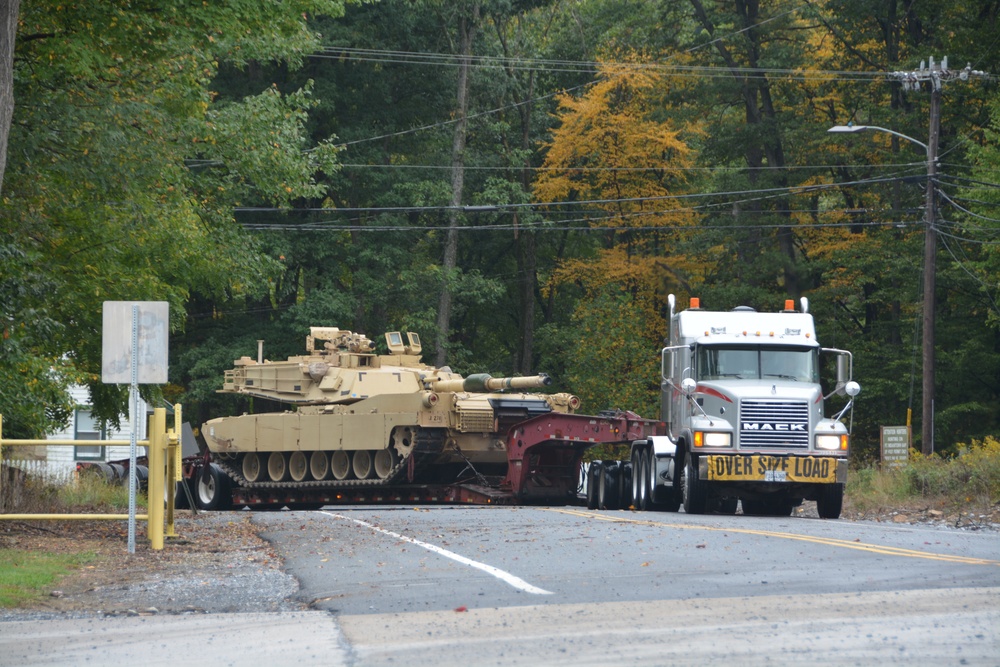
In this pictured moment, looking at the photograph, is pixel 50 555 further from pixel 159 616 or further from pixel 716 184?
pixel 716 184

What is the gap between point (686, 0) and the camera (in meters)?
51.1

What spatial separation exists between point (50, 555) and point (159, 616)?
4.84 m

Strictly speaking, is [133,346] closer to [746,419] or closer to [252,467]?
[746,419]

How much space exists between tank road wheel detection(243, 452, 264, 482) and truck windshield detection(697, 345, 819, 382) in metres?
15.1

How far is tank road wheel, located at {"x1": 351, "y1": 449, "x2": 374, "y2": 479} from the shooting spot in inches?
1261

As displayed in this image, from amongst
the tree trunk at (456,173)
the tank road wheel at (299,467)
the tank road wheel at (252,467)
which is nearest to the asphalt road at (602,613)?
the tank road wheel at (299,467)

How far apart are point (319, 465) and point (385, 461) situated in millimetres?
2509

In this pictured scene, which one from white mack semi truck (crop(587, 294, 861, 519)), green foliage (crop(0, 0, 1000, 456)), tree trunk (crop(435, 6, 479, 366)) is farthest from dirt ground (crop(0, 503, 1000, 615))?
tree trunk (crop(435, 6, 479, 366))

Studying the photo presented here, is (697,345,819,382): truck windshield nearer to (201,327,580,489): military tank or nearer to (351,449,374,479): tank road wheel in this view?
(201,327,580,489): military tank

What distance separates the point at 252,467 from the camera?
34594 mm

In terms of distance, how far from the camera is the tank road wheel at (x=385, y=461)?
3100 centimetres

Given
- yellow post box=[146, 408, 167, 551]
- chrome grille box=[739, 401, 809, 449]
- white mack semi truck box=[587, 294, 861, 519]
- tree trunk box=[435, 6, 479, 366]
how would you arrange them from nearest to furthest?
yellow post box=[146, 408, 167, 551] → white mack semi truck box=[587, 294, 861, 519] → chrome grille box=[739, 401, 809, 449] → tree trunk box=[435, 6, 479, 366]

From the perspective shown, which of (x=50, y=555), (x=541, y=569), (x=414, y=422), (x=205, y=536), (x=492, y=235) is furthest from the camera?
(x=492, y=235)

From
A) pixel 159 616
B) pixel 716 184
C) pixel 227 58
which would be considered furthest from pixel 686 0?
pixel 159 616
